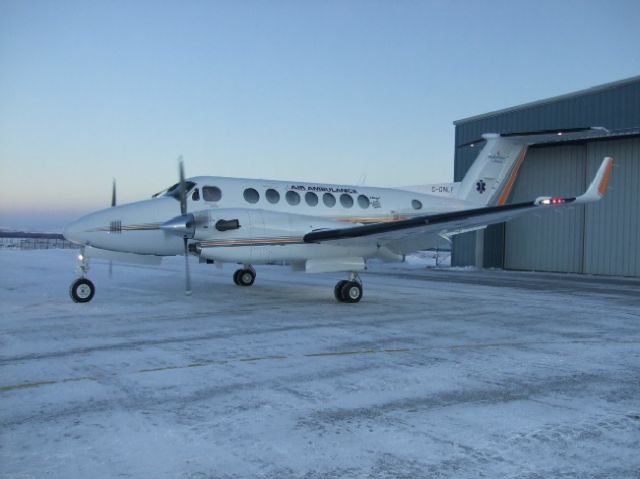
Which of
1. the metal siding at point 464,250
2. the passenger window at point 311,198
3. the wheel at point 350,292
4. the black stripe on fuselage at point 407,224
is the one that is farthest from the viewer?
the metal siding at point 464,250

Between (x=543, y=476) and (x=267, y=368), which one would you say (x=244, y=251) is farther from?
(x=543, y=476)

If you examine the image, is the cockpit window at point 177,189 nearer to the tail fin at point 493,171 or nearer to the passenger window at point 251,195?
the passenger window at point 251,195

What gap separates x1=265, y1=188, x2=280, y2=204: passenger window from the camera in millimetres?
13370

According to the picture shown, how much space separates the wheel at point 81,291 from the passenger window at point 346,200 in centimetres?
655

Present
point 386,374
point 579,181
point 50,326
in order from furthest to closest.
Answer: point 579,181 → point 50,326 → point 386,374

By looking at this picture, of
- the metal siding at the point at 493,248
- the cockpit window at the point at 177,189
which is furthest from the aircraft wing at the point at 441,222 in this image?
the metal siding at the point at 493,248

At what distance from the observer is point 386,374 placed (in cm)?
599

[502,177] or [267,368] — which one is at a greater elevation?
[502,177]

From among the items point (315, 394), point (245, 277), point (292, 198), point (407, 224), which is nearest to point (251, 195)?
point (292, 198)

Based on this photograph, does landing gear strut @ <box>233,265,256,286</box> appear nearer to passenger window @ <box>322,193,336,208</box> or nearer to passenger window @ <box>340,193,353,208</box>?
passenger window @ <box>322,193,336,208</box>

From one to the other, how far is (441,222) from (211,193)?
5386mm

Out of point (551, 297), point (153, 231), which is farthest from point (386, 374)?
point (551, 297)

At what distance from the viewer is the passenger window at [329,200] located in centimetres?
1412

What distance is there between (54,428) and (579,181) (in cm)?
2731
